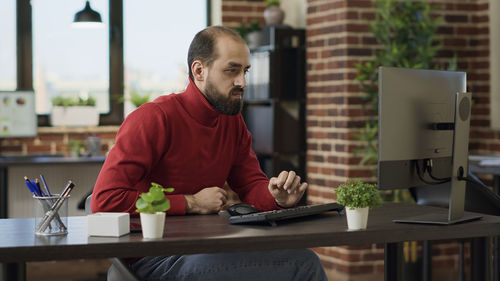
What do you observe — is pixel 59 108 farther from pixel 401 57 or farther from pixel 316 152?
pixel 401 57

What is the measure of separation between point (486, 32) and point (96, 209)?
3339 millimetres

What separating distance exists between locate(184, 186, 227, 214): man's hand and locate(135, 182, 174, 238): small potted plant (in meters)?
0.45

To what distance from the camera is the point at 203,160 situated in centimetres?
243

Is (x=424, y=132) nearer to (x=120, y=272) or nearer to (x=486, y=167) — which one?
(x=120, y=272)

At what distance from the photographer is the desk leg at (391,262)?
85.4 inches

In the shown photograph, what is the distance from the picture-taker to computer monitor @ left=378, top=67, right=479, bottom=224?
204 centimetres

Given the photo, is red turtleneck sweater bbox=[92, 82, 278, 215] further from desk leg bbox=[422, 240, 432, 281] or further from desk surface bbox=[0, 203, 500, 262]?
desk leg bbox=[422, 240, 432, 281]

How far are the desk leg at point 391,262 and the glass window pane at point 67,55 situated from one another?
3991 millimetres

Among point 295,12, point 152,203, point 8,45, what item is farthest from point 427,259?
point 8,45

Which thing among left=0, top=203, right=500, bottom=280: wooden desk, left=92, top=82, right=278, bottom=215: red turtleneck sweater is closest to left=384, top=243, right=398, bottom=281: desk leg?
left=0, top=203, right=500, bottom=280: wooden desk

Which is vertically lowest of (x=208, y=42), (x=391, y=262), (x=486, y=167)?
(x=391, y=262)

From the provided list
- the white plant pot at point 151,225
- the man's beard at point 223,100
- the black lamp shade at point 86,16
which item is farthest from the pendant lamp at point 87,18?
the white plant pot at point 151,225

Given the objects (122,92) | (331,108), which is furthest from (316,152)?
(122,92)

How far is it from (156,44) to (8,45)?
114 centimetres
